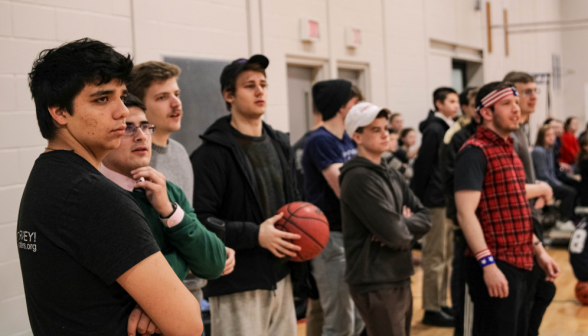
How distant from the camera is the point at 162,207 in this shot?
5.43ft

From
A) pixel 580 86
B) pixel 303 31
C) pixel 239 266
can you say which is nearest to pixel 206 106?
pixel 303 31

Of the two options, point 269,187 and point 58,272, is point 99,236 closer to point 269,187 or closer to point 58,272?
point 58,272

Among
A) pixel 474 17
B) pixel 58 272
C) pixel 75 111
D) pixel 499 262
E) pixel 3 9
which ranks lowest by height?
pixel 499 262

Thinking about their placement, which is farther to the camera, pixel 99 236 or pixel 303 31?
pixel 303 31

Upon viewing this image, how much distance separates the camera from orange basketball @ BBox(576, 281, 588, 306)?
4.95 m

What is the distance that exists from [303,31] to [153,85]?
130 inches

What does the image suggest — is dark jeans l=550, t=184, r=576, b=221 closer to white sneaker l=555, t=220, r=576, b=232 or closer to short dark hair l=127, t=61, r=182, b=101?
white sneaker l=555, t=220, r=576, b=232

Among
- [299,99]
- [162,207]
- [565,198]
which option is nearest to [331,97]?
[299,99]

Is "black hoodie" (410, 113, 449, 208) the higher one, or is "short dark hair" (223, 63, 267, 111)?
"short dark hair" (223, 63, 267, 111)

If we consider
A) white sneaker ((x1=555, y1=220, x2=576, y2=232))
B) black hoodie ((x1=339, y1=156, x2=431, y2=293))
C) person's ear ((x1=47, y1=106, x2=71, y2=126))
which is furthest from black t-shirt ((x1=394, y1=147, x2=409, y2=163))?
person's ear ((x1=47, y1=106, x2=71, y2=126))

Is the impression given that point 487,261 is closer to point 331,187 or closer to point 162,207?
point 331,187

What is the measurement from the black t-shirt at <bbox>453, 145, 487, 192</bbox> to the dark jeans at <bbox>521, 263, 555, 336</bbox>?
0.63m

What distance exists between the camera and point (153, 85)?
2385mm

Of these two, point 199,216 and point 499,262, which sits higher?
point 199,216
